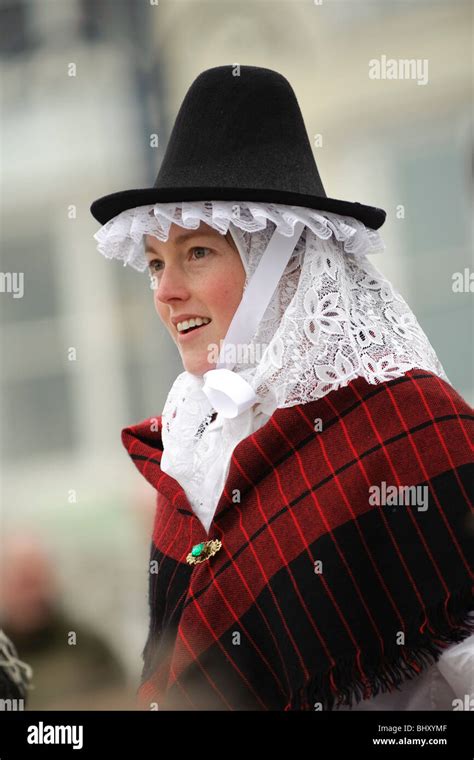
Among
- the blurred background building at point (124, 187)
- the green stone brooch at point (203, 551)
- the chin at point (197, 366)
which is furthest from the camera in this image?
the blurred background building at point (124, 187)

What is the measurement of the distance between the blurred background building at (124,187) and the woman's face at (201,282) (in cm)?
259

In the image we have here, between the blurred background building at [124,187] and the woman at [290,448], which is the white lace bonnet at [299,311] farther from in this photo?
the blurred background building at [124,187]

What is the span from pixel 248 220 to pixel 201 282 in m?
0.20

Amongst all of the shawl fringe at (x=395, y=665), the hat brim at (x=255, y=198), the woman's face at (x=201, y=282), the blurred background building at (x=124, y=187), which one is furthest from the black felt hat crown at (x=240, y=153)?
the blurred background building at (x=124, y=187)

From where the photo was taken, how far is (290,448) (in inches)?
95.9

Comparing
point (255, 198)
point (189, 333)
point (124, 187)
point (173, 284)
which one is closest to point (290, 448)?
point (189, 333)

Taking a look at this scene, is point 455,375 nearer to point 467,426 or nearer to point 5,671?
point 467,426

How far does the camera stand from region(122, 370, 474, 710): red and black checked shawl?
2262 millimetres

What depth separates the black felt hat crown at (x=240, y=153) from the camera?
8.03 ft

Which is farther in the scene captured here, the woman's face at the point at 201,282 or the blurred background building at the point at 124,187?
the blurred background building at the point at 124,187

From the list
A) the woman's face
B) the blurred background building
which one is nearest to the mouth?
the woman's face

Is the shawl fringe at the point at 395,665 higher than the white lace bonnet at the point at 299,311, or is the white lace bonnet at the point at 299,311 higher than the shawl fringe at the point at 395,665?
the white lace bonnet at the point at 299,311
